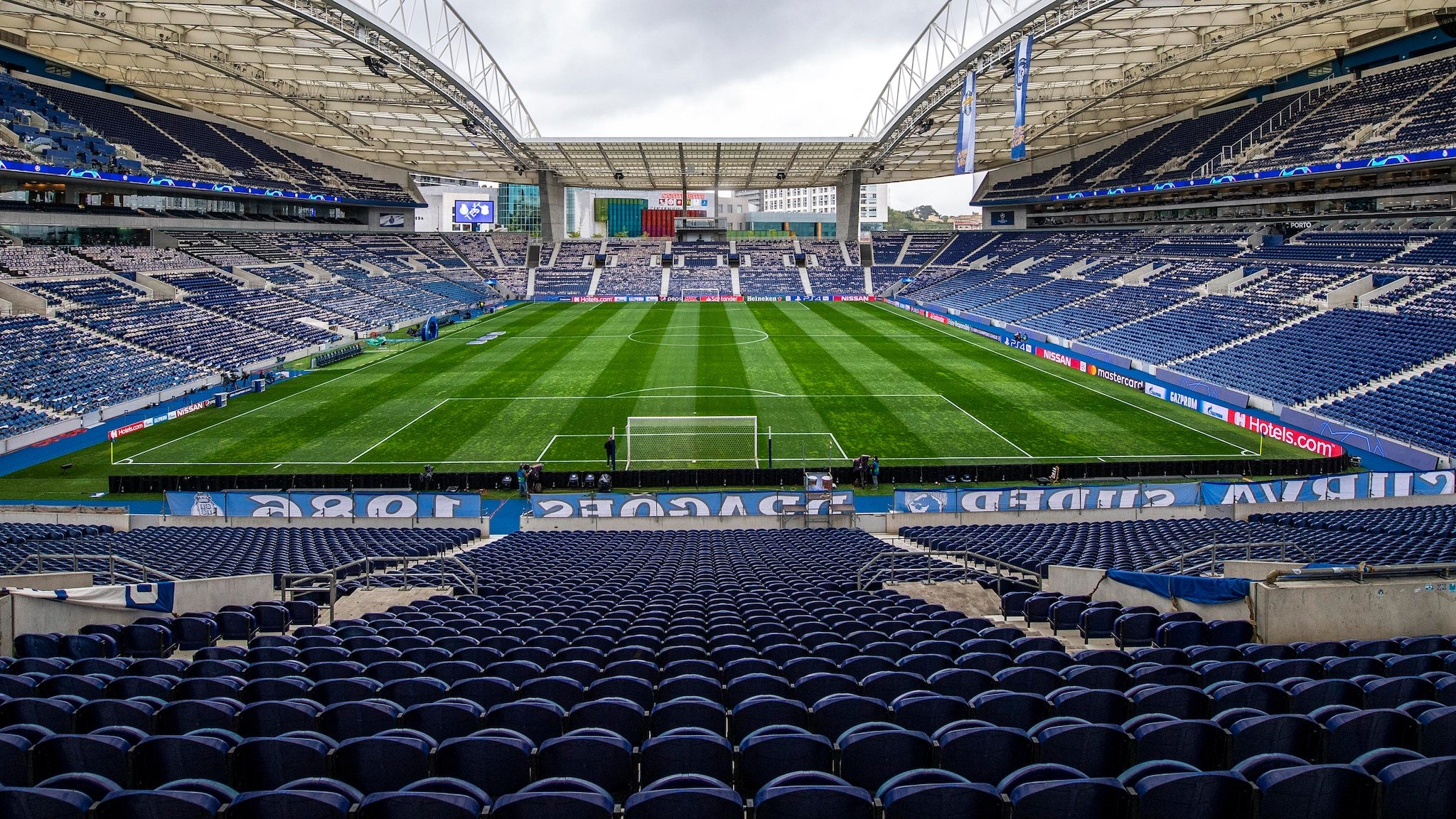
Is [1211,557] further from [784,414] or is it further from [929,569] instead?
[784,414]

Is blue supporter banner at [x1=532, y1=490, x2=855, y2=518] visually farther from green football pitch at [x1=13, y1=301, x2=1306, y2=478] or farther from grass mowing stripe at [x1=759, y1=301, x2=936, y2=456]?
grass mowing stripe at [x1=759, y1=301, x2=936, y2=456]

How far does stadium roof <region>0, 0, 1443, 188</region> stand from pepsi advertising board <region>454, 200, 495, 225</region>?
50.3 ft

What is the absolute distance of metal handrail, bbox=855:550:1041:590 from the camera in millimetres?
13422

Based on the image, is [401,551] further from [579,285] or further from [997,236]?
[997,236]

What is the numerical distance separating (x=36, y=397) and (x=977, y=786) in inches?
1510

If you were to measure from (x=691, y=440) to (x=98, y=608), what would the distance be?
835 inches

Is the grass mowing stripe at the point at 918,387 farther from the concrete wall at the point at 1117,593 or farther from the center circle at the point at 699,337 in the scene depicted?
the concrete wall at the point at 1117,593

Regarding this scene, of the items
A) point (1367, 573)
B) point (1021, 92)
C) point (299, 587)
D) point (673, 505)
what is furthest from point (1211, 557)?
point (1021, 92)

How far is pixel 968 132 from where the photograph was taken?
A: 130ft

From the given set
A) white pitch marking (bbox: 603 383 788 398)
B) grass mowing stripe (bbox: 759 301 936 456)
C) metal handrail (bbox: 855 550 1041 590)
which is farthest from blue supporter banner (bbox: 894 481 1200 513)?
white pitch marking (bbox: 603 383 788 398)

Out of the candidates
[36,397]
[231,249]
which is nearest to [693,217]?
[231,249]

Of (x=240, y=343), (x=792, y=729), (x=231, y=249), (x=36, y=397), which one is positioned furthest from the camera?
(x=231, y=249)

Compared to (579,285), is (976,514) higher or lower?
lower

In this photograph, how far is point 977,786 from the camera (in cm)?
364
